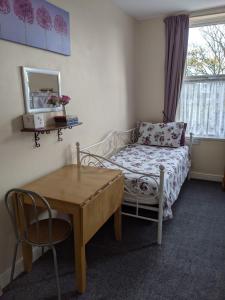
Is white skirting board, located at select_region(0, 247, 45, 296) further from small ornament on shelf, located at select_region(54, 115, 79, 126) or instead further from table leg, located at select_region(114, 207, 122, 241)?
small ornament on shelf, located at select_region(54, 115, 79, 126)

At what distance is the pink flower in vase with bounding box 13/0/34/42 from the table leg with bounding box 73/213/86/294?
1449mm

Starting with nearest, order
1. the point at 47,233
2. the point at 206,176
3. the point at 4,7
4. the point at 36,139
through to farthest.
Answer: the point at 4,7 < the point at 47,233 < the point at 36,139 < the point at 206,176

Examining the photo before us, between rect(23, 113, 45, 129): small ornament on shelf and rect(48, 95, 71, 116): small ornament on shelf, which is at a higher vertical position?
rect(48, 95, 71, 116): small ornament on shelf

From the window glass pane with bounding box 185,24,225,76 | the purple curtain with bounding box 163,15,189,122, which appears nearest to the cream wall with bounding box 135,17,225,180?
the purple curtain with bounding box 163,15,189,122

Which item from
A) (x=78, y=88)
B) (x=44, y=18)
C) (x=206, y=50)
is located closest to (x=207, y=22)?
(x=206, y=50)

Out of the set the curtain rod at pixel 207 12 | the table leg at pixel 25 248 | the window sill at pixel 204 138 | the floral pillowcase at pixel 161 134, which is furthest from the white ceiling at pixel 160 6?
the table leg at pixel 25 248

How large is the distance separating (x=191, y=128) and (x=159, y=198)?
197 centimetres

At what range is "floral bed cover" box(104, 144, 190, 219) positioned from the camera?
7.50ft

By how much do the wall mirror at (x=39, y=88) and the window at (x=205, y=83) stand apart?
224 cm

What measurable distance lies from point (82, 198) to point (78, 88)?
1.30 meters

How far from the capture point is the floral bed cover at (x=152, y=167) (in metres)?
2.29

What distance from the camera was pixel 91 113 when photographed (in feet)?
9.05

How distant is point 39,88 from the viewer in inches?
78.5

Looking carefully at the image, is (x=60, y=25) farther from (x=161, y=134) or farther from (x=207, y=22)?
(x=207, y=22)
